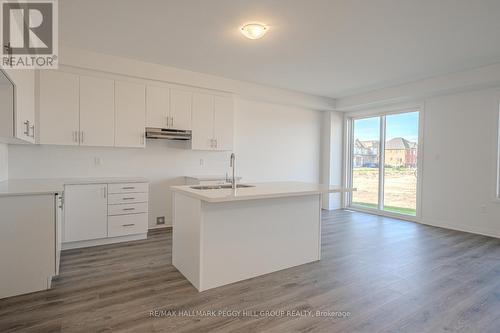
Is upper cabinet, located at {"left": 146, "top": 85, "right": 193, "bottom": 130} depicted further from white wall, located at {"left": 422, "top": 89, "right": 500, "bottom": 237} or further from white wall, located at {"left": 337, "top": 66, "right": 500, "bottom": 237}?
white wall, located at {"left": 422, "top": 89, "right": 500, "bottom": 237}

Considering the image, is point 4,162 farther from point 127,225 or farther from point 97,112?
point 127,225

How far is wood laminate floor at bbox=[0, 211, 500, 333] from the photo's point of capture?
2.04m

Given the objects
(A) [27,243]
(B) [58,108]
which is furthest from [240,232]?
(B) [58,108]

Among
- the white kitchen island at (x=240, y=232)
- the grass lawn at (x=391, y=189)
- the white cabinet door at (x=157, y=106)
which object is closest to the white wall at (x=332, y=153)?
the grass lawn at (x=391, y=189)

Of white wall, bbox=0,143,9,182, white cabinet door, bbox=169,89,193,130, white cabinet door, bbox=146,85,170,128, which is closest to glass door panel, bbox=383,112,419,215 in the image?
white cabinet door, bbox=169,89,193,130

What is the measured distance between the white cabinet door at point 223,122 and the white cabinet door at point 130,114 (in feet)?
4.16

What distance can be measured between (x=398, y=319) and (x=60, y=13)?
165 inches

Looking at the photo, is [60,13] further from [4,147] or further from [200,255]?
[200,255]

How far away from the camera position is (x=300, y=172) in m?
6.63

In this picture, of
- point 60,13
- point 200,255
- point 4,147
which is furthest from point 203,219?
point 4,147

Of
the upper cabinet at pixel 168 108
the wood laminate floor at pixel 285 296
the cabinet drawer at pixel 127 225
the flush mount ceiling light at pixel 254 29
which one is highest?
the flush mount ceiling light at pixel 254 29

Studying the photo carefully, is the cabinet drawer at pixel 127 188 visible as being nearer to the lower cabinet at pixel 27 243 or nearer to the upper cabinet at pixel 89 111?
the upper cabinet at pixel 89 111

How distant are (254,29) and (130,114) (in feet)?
7.62

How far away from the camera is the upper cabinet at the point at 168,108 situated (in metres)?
4.35
